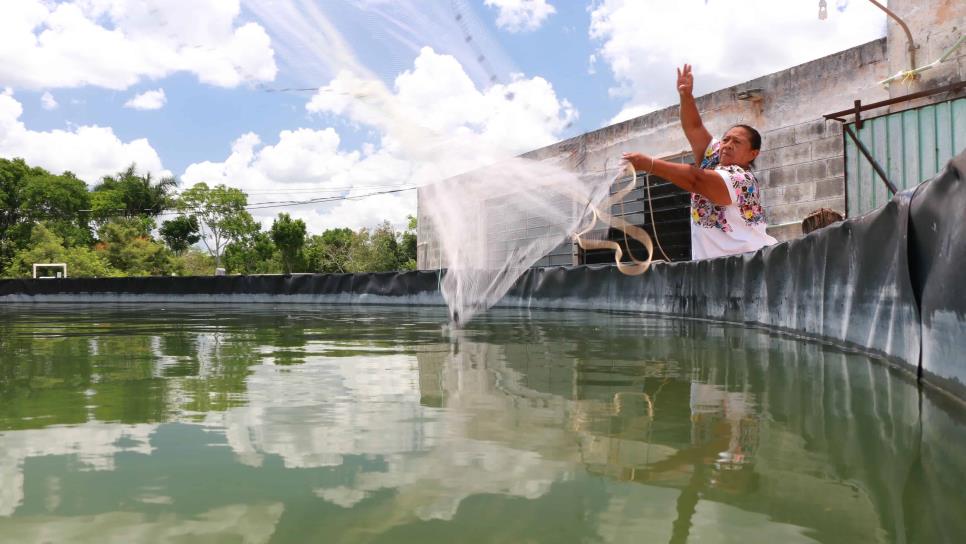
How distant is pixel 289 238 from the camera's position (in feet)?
247

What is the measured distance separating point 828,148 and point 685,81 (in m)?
7.61

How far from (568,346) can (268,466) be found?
3.86m

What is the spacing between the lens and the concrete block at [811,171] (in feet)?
42.2

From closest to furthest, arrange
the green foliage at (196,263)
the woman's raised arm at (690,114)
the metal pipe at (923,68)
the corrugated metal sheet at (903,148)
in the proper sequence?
the woman's raised arm at (690,114), the metal pipe at (923,68), the corrugated metal sheet at (903,148), the green foliage at (196,263)

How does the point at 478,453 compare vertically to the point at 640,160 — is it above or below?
below

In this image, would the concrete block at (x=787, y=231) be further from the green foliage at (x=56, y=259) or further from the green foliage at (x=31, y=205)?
the green foliage at (x=31, y=205)

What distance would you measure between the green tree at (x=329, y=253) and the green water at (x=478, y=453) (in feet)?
208

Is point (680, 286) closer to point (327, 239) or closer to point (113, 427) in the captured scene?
point (113, 427)

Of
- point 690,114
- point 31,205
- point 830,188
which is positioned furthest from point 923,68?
point 31,205

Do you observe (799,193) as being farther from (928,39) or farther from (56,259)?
(56,259)

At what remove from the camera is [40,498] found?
5.76 ft

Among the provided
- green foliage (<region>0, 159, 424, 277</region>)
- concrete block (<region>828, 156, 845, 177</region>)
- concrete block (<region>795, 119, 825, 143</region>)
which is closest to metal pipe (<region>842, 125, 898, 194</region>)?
concrete block (<region>828, 156, 845, 177</region>)

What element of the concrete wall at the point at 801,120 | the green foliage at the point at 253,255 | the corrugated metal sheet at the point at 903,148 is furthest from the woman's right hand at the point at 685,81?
the green foliage at the point at 253,255

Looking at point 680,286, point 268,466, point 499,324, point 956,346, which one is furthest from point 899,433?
point 680,286
